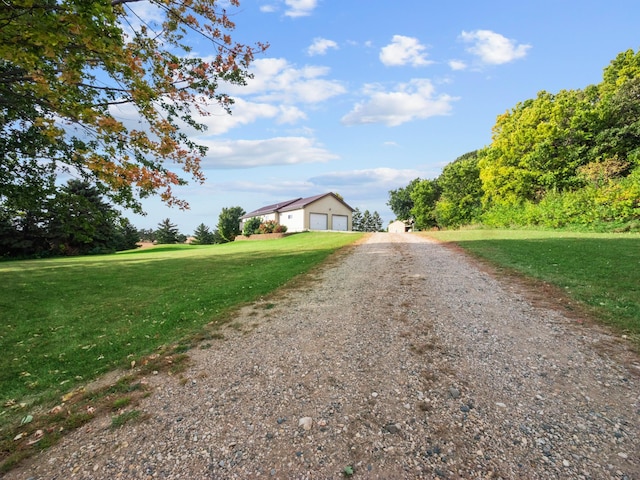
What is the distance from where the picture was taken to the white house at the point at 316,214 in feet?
122

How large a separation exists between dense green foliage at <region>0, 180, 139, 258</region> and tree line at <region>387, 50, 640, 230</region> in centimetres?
2484

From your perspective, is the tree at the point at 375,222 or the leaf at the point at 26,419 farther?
the tree at the point at 375,222

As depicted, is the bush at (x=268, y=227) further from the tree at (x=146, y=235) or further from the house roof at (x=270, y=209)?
the tree at (x=146, y=235)

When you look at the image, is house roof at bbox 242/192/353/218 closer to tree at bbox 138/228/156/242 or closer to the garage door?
the garage door

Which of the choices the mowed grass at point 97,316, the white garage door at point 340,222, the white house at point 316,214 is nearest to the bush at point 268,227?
the white house at point 316,214

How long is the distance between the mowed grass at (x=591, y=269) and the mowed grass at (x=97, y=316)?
670cm

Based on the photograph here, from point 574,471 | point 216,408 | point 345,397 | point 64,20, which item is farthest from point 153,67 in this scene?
point 574,471

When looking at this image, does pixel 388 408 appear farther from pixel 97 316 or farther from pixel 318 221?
pixel 318 221

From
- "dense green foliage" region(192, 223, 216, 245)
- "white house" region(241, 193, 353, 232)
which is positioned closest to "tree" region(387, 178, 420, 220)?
"white house" region(241, 193, 353, 232)

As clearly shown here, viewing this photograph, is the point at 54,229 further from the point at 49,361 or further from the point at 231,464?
the point at 231,464

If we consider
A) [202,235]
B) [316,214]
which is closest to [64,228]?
[316,214]

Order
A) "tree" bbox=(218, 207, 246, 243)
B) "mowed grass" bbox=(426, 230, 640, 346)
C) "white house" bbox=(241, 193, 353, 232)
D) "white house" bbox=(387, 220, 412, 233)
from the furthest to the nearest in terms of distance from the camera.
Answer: "white house" bbox=(387, 220, 412, 233)
"tree" bbox=(218, 207, 246, 243)
"white house" bbox=(241, 193, 353, 232)
"mowed grass" bbox=(426, 230, 640, 346)

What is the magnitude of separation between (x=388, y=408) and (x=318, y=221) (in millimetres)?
35424

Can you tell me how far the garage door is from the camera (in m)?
37.5
